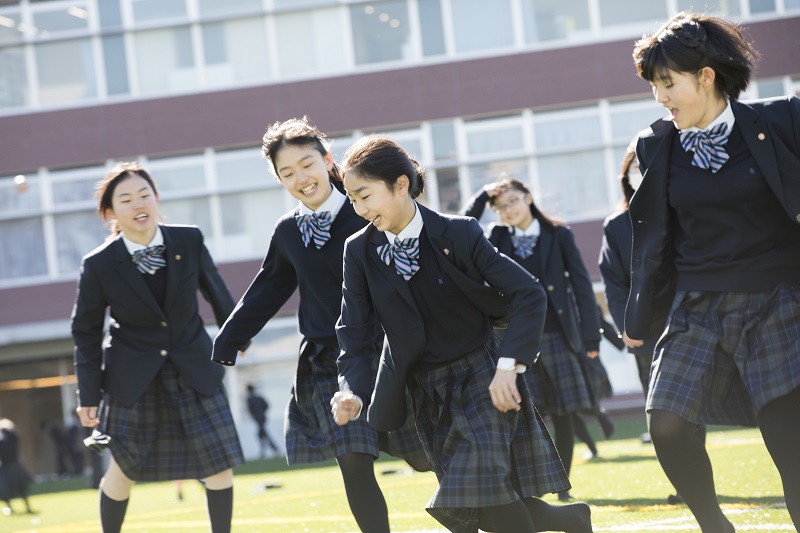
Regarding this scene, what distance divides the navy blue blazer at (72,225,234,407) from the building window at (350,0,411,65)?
17.2m

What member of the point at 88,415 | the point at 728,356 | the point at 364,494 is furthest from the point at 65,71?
the point at 728,356

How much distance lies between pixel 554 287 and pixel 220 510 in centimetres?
351

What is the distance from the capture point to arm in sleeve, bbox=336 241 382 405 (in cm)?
491

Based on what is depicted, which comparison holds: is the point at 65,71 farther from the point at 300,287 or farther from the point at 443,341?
the point at 443,341

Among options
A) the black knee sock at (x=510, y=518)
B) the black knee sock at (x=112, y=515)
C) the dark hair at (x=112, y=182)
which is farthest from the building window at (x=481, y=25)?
the black knee sock at (x=510, y=518)

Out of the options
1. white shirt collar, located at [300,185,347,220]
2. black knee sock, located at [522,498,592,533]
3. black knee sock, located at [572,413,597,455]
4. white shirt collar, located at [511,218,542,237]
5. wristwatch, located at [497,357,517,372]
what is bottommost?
black knee sock, located at [572,413,597,455]

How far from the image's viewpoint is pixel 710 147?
458cm

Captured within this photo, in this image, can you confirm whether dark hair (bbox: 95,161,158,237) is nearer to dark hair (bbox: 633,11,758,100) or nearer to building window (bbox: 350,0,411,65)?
dark hair (bbox: 633,11,758,100)

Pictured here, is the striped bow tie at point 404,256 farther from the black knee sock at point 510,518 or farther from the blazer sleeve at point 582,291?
the blazer sleeve at point 582,291

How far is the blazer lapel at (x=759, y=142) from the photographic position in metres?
4.42

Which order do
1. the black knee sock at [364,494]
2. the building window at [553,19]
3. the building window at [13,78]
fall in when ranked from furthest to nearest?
the building window at [13,78] < the building window at [553,19] < the black knee sock at [364,494]

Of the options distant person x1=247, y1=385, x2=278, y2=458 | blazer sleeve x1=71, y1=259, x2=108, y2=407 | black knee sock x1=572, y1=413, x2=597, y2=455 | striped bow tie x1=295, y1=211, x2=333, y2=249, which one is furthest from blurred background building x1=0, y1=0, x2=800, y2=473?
striped bow tie x1=295, y1=211, x2=333, y2=249

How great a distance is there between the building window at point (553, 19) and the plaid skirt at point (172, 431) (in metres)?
17.6

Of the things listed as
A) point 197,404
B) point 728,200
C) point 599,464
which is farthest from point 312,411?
point 599,464
